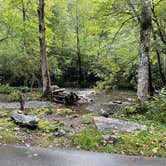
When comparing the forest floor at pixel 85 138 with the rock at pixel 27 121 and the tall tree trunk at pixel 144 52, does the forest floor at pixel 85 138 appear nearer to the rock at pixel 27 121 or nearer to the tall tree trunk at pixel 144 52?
the rock at pixel 27 121

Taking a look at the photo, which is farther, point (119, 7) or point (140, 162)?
point (119, 7)

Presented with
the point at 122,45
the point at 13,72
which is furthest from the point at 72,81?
the point at 122,45

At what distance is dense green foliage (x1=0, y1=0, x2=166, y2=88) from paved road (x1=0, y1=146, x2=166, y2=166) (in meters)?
7.62

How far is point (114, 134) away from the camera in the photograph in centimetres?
757

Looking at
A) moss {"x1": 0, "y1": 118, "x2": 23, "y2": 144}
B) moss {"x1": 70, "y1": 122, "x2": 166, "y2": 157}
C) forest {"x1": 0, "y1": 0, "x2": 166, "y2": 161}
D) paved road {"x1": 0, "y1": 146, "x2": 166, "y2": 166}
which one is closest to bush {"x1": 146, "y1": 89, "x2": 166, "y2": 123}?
forest {"x1": 0, "y1": 0, "x2": 166, "y2": 161}

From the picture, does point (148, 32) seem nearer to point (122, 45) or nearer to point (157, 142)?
point (157, 142)

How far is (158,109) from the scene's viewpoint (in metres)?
10.3

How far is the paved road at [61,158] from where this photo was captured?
5.62 m

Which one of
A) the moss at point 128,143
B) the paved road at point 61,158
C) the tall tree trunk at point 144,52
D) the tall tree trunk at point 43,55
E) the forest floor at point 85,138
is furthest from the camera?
the tall tree trunk at point 43,55

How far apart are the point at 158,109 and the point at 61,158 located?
17.3ft

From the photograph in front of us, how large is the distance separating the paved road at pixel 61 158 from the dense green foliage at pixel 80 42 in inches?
300

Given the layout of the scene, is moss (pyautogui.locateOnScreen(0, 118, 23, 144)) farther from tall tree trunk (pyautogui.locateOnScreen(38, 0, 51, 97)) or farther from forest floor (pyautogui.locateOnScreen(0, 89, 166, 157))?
tall tree trunk (pyautogui.locateOnScreen(38, 0, 51, 97))

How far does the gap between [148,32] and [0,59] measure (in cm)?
1604

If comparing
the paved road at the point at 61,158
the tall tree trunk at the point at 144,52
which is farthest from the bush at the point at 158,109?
the paved road at the point at 61,158
